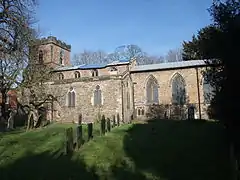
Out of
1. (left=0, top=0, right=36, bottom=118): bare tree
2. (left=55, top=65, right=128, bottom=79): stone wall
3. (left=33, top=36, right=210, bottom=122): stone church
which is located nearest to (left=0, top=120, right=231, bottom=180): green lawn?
(left=0, top=0, right=36, bottom=118): bare tree

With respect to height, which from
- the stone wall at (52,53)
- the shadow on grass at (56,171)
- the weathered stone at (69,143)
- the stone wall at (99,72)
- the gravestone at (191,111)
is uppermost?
the stone wall at (52,53)

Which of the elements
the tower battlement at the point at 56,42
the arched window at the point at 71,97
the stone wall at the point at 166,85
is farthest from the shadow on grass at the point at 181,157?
the tower battlement at the point at 56,42

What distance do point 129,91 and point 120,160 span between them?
23.3 meters

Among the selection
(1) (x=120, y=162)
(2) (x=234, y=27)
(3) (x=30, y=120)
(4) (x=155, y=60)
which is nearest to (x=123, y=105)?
(3) (x=30, y=120)

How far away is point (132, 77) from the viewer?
35156mm

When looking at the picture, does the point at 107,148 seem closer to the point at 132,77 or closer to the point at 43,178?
the point at 43,178

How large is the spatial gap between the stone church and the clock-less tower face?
27.8ft

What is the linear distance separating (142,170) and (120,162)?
1373 mm

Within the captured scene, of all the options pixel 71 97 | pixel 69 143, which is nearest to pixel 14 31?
pixel 69 143

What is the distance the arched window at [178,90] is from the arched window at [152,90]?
2.21 metres

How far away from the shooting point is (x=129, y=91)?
110 feet

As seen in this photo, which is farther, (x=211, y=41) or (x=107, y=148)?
(x=107, y=148)

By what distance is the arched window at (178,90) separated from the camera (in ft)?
107

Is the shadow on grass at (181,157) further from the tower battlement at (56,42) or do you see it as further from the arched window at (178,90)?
the tower battlement at (56,42)
